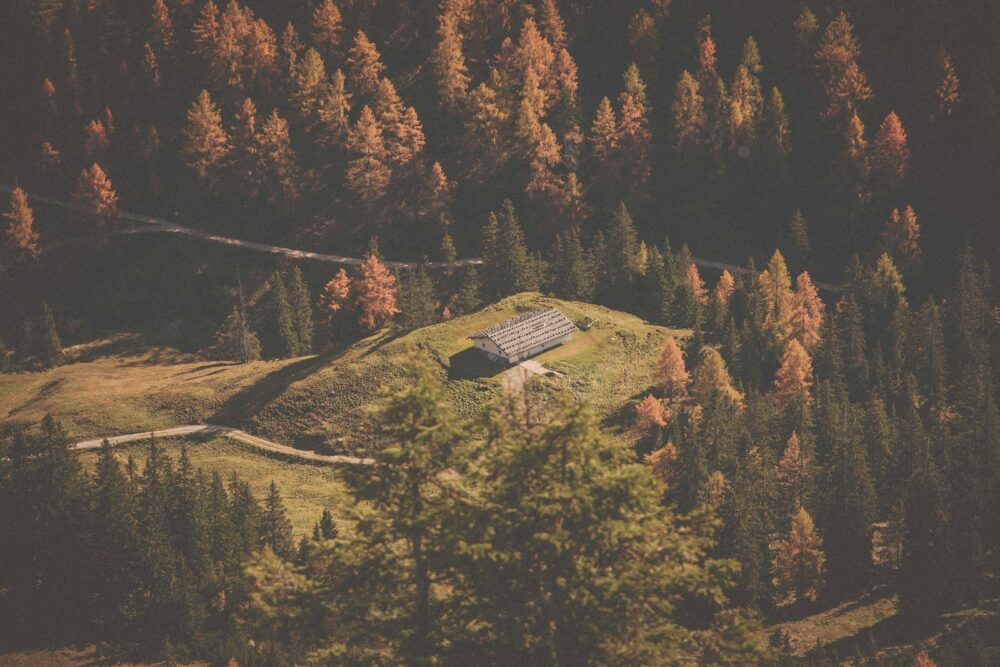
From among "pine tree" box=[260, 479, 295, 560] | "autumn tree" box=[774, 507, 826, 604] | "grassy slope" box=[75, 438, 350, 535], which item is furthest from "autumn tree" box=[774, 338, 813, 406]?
"pine tree" box=[260, 479, 295, 560]

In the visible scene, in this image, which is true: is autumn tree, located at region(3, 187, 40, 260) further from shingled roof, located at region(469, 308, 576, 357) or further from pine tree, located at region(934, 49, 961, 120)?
pine tree, located at region(934, 49, 961, 120)

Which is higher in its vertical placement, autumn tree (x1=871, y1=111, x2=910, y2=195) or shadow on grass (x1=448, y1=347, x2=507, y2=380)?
autumn tree (x1=871, y1=111, x2=910, y2=195)

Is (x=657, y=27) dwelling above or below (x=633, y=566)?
above

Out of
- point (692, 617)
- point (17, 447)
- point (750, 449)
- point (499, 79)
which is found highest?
point (499, 79)

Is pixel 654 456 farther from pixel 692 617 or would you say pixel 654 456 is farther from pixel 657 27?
pixel 657 27

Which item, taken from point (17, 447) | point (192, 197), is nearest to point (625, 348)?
point (17, 447)

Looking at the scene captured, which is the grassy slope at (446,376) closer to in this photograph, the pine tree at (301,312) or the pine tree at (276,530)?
the pine tree at (301,312)
